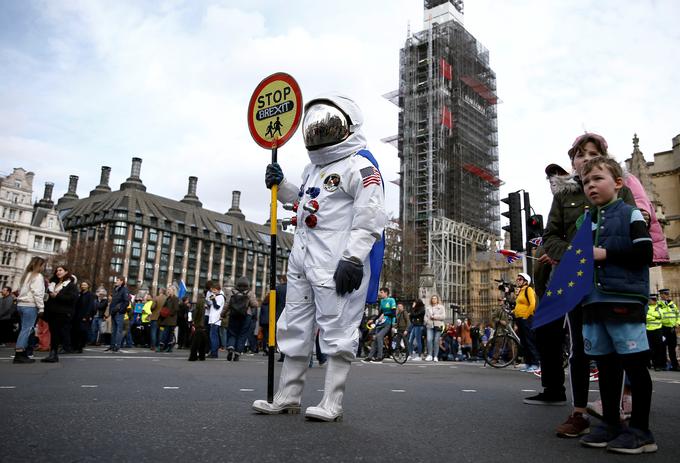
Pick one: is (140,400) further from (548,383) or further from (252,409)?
(548,383)

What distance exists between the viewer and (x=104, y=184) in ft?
342

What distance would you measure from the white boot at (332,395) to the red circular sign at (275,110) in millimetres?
1786

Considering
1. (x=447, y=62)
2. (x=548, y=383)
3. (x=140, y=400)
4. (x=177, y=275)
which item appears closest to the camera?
(x=140, y=400)

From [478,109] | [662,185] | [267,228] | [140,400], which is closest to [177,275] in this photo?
[267,228]

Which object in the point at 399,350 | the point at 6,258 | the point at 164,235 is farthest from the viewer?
the point at 164,235

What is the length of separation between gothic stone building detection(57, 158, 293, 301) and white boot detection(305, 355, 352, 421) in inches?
2997

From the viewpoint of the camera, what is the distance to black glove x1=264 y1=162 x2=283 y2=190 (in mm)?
4047

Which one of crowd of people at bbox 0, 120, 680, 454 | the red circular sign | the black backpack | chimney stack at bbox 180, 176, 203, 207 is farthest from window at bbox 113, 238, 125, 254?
crowd of people at bbox 0, 120, 680, 454

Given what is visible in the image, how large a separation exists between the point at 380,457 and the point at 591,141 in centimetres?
255

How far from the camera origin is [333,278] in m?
3.44

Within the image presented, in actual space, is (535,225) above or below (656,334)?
above

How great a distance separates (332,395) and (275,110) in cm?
226

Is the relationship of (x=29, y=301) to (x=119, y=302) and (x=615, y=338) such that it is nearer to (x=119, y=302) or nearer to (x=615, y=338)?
(x=119, y=302)

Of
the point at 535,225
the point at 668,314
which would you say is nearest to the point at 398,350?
the point at 535,225
